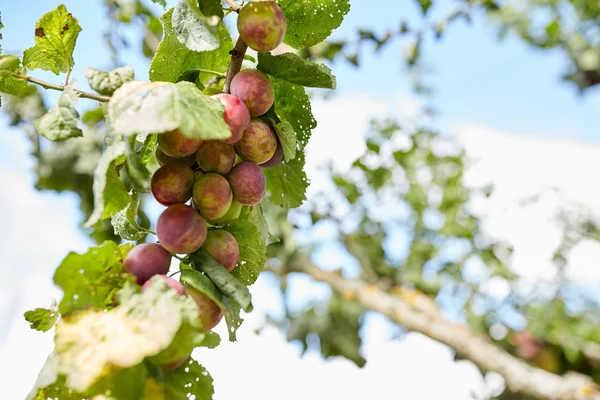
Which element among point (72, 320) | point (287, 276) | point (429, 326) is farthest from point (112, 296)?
point (429, 326)

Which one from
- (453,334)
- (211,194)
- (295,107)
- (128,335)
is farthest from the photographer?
(453,334)

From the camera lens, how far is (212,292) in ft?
1.37

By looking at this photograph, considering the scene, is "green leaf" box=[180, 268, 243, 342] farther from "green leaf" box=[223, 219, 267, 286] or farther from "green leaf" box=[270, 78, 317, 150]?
"green leaf" box=[270, 78, 317, 150]

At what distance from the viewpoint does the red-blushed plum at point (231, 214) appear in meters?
0.51

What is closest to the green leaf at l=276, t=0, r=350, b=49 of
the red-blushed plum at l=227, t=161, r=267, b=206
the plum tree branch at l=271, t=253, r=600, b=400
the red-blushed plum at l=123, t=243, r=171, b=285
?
the red-blushed plum at l=227, t=161, r=267, b=206

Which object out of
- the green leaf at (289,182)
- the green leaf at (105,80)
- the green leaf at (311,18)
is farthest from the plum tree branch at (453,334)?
the green leaf at (105,80)

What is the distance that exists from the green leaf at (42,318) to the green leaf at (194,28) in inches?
10.3

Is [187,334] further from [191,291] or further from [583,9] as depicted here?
[583,9]

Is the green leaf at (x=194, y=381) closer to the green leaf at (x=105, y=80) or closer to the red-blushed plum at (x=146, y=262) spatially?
the red-blushed plum at (x=146, y=262)

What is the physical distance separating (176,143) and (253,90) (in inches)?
3.7

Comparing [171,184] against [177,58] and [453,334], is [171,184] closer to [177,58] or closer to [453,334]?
[177,58]

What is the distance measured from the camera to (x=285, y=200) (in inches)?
25.5

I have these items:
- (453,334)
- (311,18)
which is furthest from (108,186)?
(453,334)

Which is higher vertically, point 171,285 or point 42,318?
point 171,285
